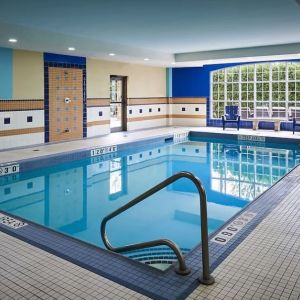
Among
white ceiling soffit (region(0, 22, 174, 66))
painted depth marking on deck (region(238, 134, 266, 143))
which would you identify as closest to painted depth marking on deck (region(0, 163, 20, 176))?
white ceiling soffit (region(0, 22, 174, 66))

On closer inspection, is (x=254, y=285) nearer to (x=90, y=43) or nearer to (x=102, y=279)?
(x=102, y=279)

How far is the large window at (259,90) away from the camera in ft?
40.1

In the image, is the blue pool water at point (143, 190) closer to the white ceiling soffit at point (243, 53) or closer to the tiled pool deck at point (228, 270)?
the tiled pool deck at point (228, 270)

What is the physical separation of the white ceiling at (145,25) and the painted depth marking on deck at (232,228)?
114 inches

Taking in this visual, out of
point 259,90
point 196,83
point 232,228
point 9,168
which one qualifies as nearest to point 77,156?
point 9,168

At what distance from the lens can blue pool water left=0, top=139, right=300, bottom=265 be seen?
14.7 feet

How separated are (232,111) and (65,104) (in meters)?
5.67

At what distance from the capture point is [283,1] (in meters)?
5.12

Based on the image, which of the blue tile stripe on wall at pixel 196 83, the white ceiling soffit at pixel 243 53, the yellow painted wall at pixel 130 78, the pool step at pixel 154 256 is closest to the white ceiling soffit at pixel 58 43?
the yellow painted wall at pixel 130 78

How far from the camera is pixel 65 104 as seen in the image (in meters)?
10.1

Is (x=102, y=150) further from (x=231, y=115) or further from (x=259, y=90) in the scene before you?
(x=259, y=90)

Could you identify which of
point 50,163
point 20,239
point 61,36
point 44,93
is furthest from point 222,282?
point 44,93

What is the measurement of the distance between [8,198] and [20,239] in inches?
103

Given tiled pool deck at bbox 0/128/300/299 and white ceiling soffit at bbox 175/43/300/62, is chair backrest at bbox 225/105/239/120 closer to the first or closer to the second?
white ceiling soffit at bbox 175/43/300/62
